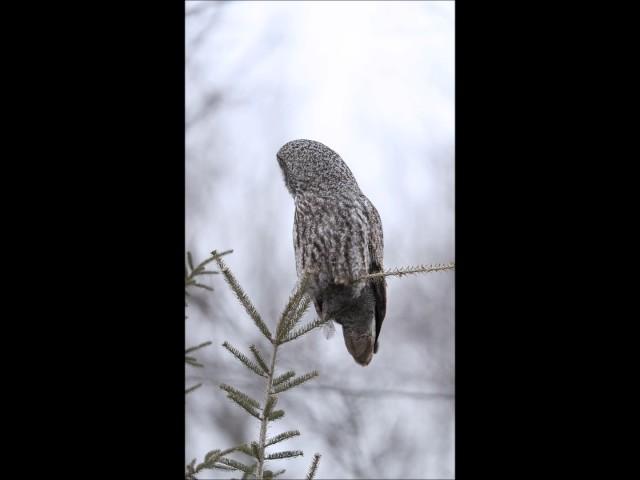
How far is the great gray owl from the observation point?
3.47m

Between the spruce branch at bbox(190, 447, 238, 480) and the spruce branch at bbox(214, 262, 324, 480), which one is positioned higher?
the spruce branch at bbox(214, 262, 324, 480)

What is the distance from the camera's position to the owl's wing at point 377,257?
358 centimetres

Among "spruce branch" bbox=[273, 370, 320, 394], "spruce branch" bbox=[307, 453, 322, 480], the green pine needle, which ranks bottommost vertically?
"spruce branch" bbox=[307, 453, 322, 480]

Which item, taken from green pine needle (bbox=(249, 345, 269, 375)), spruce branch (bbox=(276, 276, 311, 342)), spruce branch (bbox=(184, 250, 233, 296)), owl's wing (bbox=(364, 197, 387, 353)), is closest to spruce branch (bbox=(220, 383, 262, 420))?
green pine needle (bbox=(249, 345, 269, 375))

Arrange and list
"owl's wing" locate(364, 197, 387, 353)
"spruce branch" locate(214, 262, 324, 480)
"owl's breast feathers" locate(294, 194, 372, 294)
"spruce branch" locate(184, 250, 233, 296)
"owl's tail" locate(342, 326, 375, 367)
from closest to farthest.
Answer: "spruce branch" locate(214, 262, 324, 480) < "spruce branch" locate(184, 250, 233, 296) < "owl's breast feathers" locate(294, 194, 372, 294) < "owl's wing" locate(364, 197, 387, 353) < "owl's tail" locate(342, 326, 375, 367)

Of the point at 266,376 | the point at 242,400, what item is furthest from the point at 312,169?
the point at 242,400

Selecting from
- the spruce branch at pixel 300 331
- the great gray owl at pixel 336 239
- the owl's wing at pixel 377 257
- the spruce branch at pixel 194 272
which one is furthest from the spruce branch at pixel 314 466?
the owl's wing at pixel 377 257

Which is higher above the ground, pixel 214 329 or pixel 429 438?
pixel 214 329

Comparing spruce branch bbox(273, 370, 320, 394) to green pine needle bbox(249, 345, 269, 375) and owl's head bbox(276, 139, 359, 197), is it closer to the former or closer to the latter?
A: green pine needle bbox(249, 345, 269, 375)
